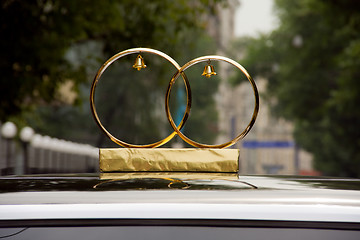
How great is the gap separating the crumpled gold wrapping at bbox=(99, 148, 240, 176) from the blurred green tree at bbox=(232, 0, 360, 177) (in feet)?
57.0

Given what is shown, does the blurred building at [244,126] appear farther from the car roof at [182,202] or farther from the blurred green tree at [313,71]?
the car roof at [182,202]

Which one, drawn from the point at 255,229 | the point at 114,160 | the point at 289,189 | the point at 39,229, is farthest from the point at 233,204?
the point at 114,160

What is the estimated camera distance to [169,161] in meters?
2.17

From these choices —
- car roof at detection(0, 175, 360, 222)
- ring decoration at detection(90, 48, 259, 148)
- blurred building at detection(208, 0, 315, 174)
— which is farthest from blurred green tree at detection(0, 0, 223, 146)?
blurred building at detection(208, 0, 315, 174)

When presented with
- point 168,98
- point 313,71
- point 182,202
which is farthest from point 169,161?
point 313,71

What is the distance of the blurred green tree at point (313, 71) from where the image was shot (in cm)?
2482

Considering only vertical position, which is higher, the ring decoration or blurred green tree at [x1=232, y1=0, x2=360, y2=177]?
blurred green tree at [x1=232, y1=0, x2=360, y2=177]

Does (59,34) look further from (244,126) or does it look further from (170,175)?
(244,126)

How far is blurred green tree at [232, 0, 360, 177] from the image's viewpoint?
24822mm

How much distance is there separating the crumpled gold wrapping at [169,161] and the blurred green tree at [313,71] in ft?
57.0

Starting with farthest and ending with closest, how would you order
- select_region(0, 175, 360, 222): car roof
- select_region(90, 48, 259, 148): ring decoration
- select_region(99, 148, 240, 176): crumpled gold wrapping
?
select_region(90, 48, 259, 148): ring decoration
select_region(99, 148, 240, 176): crumpled gold wrapping
select_region(0, 175, 360, 222): car roof

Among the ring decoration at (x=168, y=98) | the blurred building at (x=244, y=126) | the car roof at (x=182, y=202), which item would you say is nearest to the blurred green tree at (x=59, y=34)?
the ring decoration at (x=168, y=98)

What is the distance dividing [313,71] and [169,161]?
27.1 meters

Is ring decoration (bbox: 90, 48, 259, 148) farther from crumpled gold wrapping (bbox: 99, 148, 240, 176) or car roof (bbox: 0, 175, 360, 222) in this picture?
car roof (bbox: 0, 175, 360, 222)
